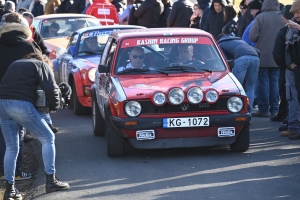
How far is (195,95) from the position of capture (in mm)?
8820

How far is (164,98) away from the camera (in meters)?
8.77

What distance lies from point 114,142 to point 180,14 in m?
8.86

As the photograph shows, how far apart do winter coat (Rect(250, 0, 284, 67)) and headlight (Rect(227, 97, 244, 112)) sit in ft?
12.6

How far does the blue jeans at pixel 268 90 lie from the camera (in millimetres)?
12586

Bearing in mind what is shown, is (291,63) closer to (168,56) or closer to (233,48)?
(233,48)

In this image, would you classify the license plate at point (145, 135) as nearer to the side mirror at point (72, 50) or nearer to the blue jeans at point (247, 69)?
the blue jeans at point (247, 69)

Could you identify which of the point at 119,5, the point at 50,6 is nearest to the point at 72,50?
the point at 119,5

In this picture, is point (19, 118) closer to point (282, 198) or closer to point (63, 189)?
point (63, 189)

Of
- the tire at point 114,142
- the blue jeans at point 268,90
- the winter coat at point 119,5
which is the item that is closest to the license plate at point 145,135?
the tire at point 114,142

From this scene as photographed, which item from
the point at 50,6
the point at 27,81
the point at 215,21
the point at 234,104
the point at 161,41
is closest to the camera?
the point at 27,81

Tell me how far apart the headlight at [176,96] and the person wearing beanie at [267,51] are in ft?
13.4

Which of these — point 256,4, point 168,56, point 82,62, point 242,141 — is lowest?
point 242,141

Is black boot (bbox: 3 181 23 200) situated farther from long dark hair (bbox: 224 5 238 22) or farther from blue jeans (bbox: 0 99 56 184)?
long dark hair (bbox: 224 5 238 22)

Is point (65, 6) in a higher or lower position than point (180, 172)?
higher
